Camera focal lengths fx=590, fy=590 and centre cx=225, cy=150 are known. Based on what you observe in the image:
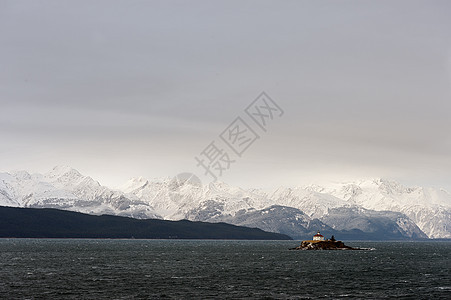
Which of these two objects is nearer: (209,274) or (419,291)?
(419,291)

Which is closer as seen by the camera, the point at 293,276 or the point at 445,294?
the point at 445,294

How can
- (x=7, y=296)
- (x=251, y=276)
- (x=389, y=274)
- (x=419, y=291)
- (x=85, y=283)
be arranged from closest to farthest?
(x=7, y=296) → (x=419, y=291) → (x=85, y=283) → (x=251, y=276) → (x=389, y=274)

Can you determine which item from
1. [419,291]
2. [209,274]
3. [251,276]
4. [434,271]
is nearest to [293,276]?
[251,276]

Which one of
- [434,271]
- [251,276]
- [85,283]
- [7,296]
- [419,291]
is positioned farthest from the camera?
[434,271]

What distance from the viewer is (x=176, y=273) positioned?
15775cm

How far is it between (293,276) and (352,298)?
43.4 meters

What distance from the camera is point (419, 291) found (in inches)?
4695

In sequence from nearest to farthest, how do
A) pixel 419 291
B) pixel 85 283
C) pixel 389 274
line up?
pixel 419 291
pixel 85 283
pixel 389 274

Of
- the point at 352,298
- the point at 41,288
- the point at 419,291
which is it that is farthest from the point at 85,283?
the point at 419,291

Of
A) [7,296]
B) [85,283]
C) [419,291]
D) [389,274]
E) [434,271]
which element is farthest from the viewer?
[434,271]

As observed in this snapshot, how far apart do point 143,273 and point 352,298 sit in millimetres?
66017

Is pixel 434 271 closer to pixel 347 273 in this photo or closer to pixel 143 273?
pixel 347 273

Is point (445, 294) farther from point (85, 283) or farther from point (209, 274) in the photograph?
point (85, 283)

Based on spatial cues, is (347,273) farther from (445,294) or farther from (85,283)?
(85,283)
